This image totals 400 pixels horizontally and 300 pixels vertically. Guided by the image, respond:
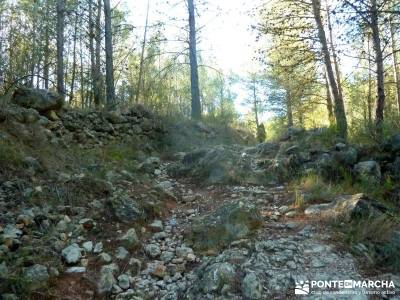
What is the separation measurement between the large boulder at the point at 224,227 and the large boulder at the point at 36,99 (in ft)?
12.4

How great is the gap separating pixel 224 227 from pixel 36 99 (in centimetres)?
426

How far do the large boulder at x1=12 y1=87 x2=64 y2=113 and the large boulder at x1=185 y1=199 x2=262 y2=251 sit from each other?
378 cm

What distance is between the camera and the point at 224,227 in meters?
3.76

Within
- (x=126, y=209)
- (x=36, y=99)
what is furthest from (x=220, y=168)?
(x=36, y=99)

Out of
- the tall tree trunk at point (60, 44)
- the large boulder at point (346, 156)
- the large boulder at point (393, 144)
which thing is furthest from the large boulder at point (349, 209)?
the tall tree trunk at point (60, 44)

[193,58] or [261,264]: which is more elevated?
[193,58]

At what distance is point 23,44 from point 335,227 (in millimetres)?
13478

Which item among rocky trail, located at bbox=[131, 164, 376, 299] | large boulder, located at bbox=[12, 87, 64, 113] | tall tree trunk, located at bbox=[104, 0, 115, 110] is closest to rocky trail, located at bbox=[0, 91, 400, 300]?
rocky trail, located at bbox=[131, 164, 376, 299]

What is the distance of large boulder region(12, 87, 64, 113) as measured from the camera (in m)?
5.92

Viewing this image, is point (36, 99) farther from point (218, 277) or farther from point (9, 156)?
point (218, 277)

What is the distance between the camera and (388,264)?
3.10 metres

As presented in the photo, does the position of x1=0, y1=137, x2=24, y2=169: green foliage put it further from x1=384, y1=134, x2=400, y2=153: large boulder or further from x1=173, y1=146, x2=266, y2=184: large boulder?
x1=384, y1=134, x2=400, y2=153: large boulder

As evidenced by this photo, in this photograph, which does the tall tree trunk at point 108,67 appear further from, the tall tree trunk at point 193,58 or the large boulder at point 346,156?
the large boulder at point 346,156

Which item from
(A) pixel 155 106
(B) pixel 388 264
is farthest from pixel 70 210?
(A) pixel 155 106
